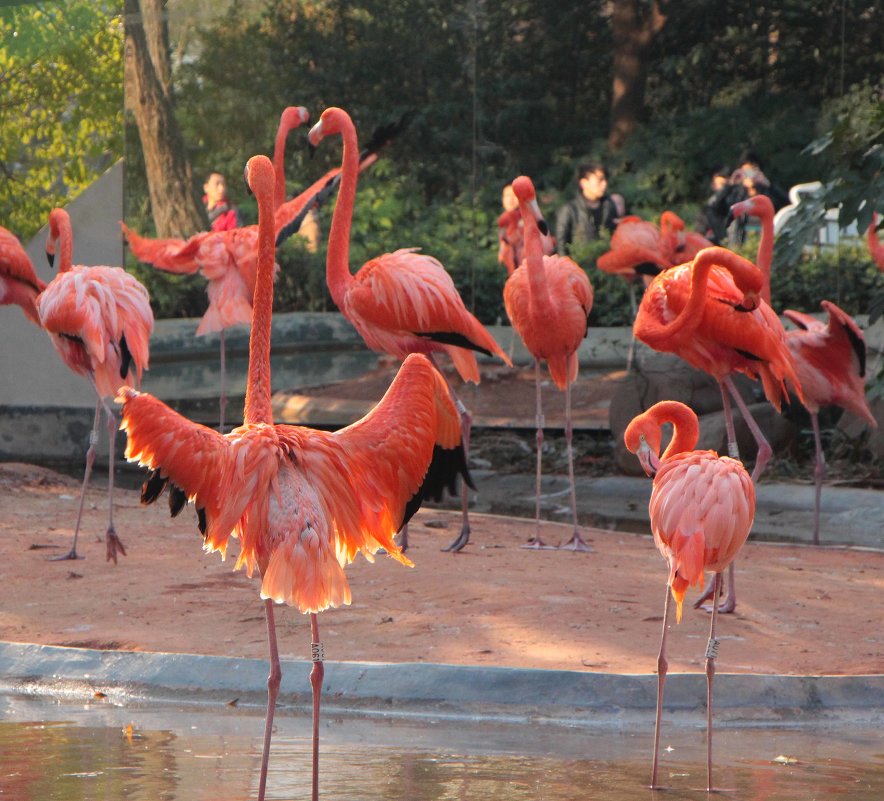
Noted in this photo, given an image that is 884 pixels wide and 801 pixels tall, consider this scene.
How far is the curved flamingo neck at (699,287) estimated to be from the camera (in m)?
6.38

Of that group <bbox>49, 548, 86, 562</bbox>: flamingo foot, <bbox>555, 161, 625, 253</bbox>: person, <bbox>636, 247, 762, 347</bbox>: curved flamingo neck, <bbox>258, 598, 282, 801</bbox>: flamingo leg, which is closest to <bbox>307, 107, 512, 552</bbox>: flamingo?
<bbox>636, 247, 762, 347</bbox>: curved flamingo neck

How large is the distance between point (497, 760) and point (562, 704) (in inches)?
24.6

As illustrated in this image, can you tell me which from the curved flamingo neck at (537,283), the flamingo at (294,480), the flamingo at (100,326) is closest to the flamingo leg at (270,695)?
the flamingo at (294,480)

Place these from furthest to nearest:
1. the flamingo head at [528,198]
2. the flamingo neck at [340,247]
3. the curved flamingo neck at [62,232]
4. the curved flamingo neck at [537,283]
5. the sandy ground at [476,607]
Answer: the curved flamingo neck at [62,232] < the flamingo head at [528,198] < the curved flamingo neck at [537,283] < the flamingo neck at [340,247] < the sandy ground at [476,607]

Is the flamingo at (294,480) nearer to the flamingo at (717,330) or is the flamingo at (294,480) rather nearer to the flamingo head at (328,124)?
the flamingo at (717,330)

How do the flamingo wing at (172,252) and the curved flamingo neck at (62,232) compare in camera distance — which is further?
the flamingo wing at (172,252)

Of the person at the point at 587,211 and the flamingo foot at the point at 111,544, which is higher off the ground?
the person at the point at 587,211

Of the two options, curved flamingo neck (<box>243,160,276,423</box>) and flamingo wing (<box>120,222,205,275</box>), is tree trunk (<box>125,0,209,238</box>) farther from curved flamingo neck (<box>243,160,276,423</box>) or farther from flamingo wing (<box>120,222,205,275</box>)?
curved flamingo neck (<box>243,160,276,423</box>)

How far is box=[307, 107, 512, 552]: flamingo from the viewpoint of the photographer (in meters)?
7.43

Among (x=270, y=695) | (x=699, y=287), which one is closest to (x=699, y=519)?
(x=270, y=695)

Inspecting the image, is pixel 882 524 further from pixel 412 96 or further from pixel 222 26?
pixel 222 26

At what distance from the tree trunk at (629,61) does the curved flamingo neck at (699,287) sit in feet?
15.8

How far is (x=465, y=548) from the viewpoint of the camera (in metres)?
7.71

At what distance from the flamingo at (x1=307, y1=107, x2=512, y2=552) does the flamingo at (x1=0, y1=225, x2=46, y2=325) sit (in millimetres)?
2220
